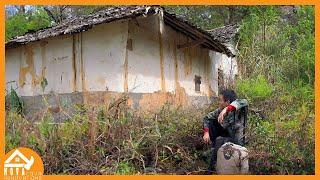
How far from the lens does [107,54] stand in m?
10.2

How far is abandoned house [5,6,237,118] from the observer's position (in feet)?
33.4

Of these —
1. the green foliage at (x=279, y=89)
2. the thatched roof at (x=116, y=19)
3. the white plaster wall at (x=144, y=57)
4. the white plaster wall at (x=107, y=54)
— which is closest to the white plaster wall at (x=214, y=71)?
the green foliage at (x=279, y=89)

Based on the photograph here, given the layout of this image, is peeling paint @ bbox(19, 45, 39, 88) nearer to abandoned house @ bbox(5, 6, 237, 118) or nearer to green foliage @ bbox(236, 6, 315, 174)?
abandoned house @ bbox(5, 6, 237, 118)

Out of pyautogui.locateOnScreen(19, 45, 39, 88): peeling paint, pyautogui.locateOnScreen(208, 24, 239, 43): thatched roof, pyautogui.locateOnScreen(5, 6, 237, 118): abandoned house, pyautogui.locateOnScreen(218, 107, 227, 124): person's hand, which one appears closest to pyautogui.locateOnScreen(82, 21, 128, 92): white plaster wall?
pyautogui.locateOnScreen(5, 6, 237, 118): abandoned house

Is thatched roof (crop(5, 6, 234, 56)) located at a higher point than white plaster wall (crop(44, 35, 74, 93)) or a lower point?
higher

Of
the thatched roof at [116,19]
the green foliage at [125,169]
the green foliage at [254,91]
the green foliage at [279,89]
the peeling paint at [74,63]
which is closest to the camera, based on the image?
the green foliage at [125,169]

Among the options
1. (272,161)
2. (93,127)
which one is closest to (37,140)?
(93,127)

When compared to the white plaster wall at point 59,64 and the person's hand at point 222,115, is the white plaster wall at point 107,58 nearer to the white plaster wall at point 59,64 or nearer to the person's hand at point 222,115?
the white plaster wall at point 59,64

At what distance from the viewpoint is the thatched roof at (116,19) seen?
927 centimetres

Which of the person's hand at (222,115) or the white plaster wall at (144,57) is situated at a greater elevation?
the white plaster wall at (144,57)

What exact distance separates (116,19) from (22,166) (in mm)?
5117

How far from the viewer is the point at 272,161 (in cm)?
697

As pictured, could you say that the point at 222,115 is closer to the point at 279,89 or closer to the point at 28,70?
the point at 279,89

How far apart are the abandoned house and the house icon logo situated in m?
4.01
